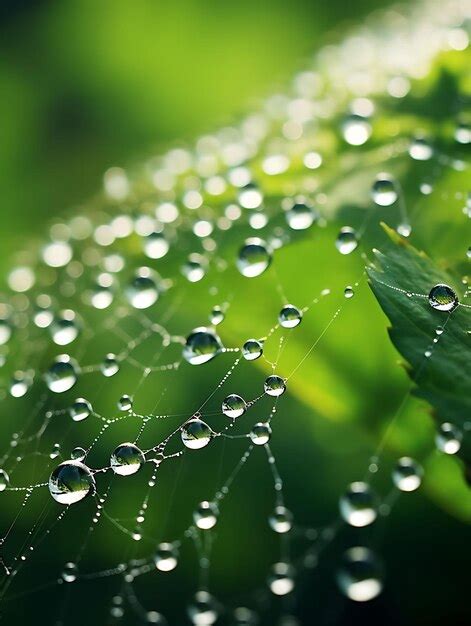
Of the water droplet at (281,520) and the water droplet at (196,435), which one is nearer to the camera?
the water droplet at (196,435)

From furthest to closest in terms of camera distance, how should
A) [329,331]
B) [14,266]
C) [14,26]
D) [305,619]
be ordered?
[14,26], [14,266], [305,619], [329,331]

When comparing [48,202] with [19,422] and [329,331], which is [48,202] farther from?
[329,331]

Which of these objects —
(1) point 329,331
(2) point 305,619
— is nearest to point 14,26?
(1) point 329,331

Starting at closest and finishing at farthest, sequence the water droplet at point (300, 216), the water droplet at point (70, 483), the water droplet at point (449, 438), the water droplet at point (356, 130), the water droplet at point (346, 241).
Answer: the water droplet at point (449, 438)
the water droplet at point (70, 483)
the water droplet at point (346, 241)
the water droplet at point (300, 216)
the water droplet at point (356, 130)

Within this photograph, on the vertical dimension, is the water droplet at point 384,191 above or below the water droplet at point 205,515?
above

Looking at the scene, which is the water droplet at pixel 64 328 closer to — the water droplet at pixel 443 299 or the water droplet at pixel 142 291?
the water droplet at pixel 142 291

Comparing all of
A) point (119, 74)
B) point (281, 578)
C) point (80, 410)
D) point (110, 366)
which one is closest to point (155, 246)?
point (110, 366)

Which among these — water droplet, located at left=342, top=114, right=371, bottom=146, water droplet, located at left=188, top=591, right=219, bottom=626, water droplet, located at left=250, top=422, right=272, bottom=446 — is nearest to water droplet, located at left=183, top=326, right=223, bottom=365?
water droplet, located at left=250, top=422, right=272, bottom=446

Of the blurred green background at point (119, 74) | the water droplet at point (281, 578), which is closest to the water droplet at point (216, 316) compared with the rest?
the water droplet at point (281, 578)
